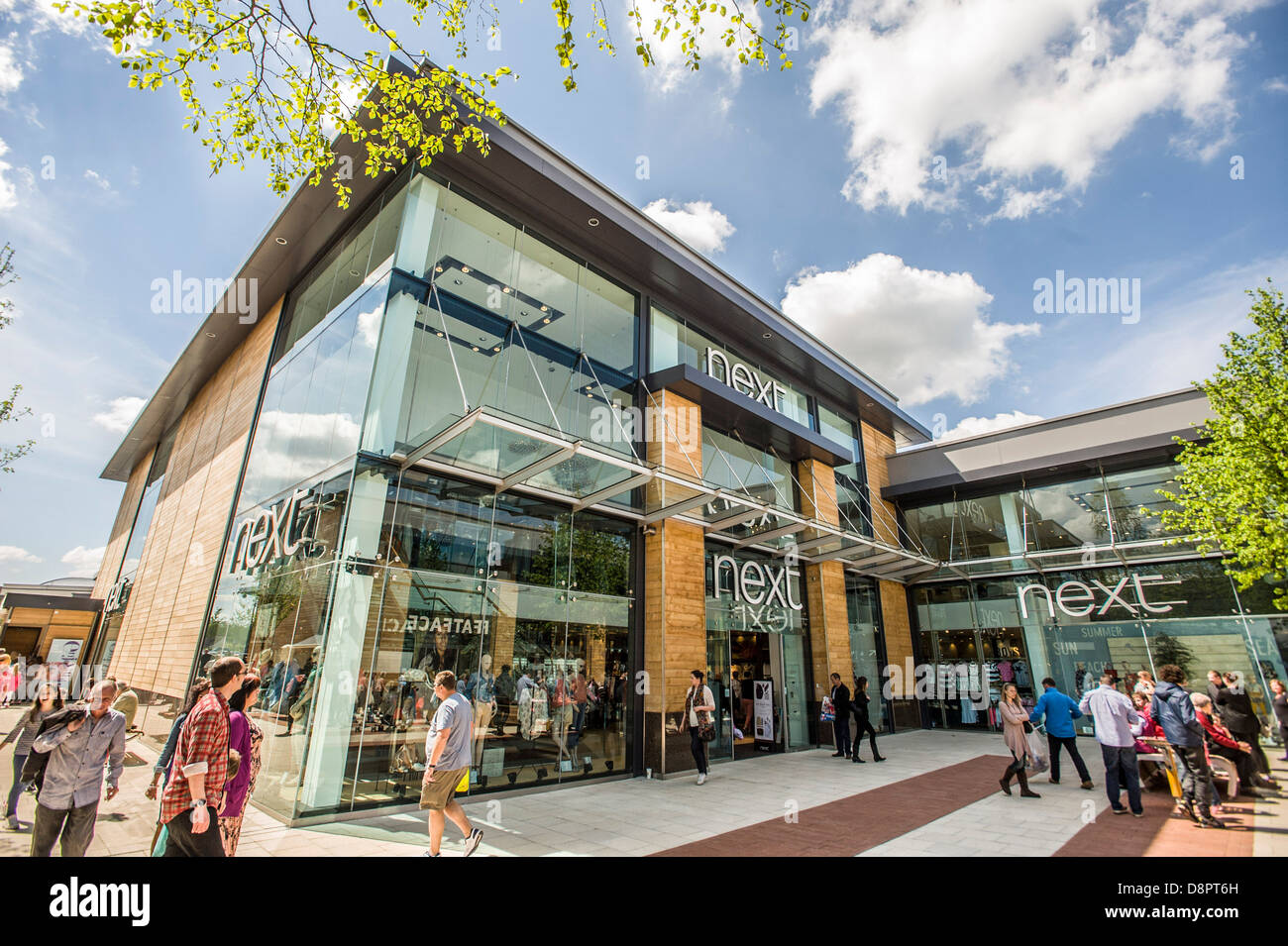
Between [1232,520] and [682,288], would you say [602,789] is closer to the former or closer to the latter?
[682,288]

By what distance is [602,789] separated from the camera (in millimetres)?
9008

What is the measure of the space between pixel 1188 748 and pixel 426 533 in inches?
387

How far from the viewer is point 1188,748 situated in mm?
6695

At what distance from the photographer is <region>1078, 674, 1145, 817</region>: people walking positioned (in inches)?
282

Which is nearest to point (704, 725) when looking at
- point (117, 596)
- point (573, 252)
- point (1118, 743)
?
point (1118, 743)

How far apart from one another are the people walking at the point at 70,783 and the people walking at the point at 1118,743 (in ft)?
33.8

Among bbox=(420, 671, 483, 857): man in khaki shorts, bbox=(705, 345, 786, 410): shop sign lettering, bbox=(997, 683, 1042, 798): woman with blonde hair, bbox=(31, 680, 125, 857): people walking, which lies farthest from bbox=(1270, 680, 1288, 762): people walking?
bbox=(31, 680, 125, 857): people walking

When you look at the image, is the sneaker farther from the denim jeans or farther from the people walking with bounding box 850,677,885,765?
the people walking with bounding box 850,677,885,765

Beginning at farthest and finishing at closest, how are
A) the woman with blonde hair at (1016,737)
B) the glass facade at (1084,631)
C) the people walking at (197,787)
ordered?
the glass facade at (1084,631) → the woman with blonde hair at (1016,737) → the people walking at (197,787)

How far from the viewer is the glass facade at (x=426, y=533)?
735 cm

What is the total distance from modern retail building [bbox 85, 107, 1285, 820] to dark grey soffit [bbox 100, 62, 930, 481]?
3.0 inches

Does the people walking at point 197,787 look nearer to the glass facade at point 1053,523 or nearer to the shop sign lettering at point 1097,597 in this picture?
the glass facade at point 1053,523

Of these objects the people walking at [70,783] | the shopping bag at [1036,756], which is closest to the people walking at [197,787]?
the people walking at [70,783]
